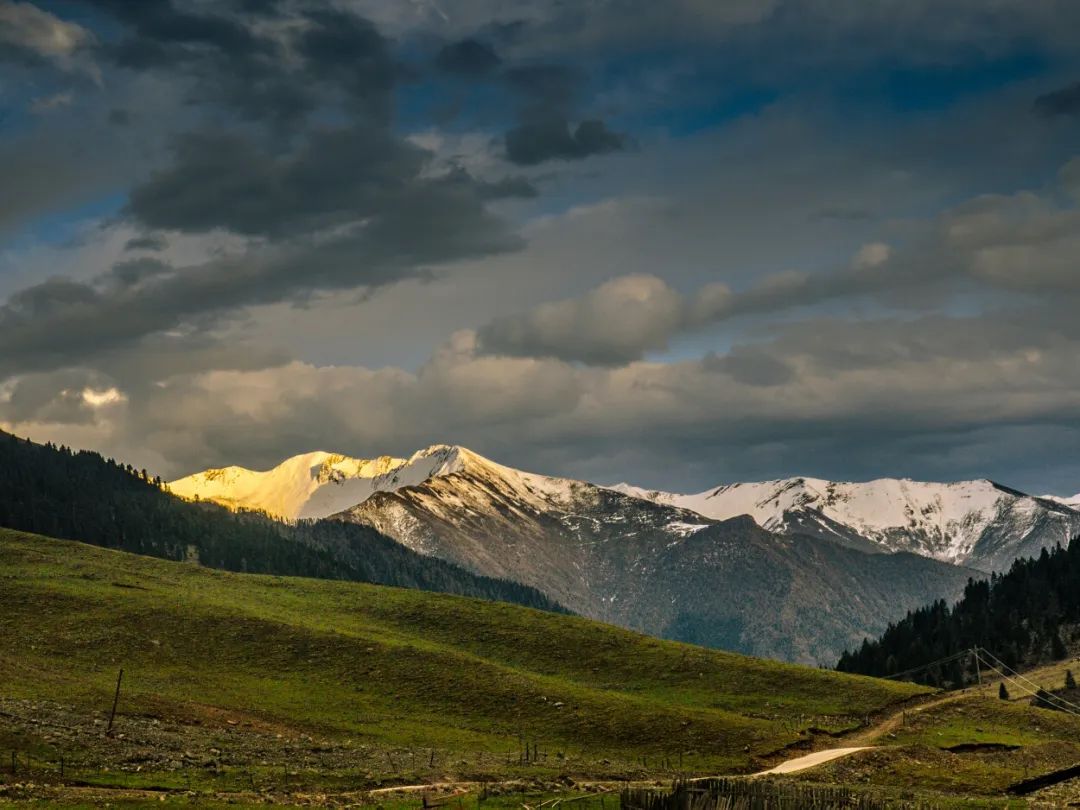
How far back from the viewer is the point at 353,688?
128 m

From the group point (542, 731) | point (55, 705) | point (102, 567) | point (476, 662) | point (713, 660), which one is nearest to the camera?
point (55, 705)

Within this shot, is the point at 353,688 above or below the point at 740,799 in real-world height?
above

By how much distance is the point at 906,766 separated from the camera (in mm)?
93000

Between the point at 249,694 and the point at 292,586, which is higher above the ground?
the point at 292,586

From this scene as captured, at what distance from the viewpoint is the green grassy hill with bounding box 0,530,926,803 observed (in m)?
83.8

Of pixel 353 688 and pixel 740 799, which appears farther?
pixel 353 688

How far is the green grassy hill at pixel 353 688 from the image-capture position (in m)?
83.8

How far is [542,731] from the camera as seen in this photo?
11238 centimetres

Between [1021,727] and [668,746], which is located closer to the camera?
[668,746]

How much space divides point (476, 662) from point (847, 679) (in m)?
43.7

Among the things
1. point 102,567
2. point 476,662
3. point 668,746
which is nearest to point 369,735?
point 668,746

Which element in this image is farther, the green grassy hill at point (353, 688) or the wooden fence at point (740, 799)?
the green grassy hill at point (353, 688)

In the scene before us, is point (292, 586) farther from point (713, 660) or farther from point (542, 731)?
point (542, 731)

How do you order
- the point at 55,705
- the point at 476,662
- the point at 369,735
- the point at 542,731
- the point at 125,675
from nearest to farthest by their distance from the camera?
the point at 55,705 < the point at 369,735 < the point at 542,731 < the point at 125,675 < the point at 476,662
